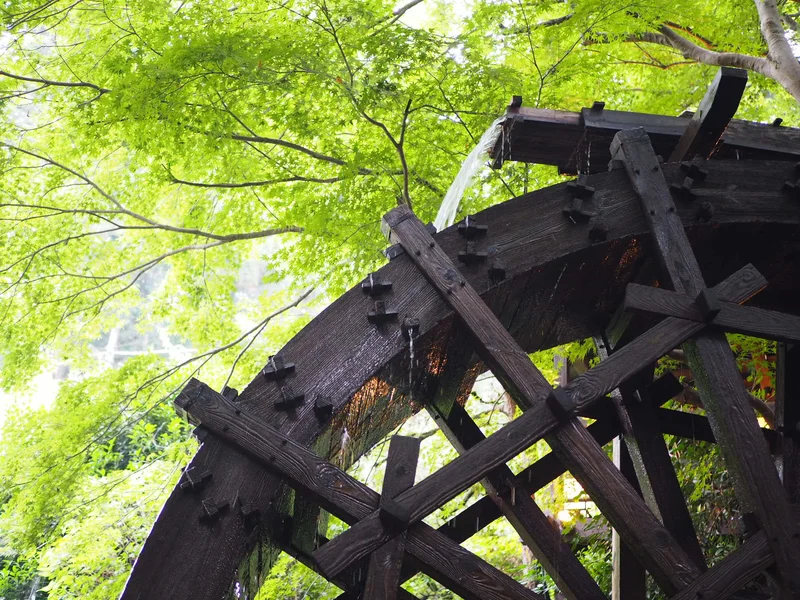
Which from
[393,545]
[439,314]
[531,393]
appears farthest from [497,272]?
[393,545]

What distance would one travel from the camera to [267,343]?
25.4 feet

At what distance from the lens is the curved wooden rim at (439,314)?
3.08 meters

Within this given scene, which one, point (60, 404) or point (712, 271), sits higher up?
point (60, 404)

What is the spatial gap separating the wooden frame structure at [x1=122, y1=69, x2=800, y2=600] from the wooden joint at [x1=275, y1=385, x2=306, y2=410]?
1cm

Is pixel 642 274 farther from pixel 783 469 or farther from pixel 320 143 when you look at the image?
pixel 320 143

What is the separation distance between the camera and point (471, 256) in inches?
148

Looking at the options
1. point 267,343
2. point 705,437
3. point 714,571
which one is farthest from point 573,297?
point 267,343

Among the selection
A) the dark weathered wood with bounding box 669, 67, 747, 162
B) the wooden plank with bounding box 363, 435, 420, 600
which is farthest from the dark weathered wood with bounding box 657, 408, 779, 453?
the wooden plank with bounding box 363, 435, 420, 600

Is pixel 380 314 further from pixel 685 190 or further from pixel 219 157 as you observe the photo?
pixel 219 157

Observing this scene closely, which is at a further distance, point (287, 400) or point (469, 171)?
point (469, 171)

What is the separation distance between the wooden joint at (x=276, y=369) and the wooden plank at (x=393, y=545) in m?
0.65

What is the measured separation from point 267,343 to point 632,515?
5263 millimetres

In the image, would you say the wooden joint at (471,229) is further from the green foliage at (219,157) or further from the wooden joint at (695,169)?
the green foliage at (219,157)

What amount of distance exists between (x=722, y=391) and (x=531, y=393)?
978 millimetres
